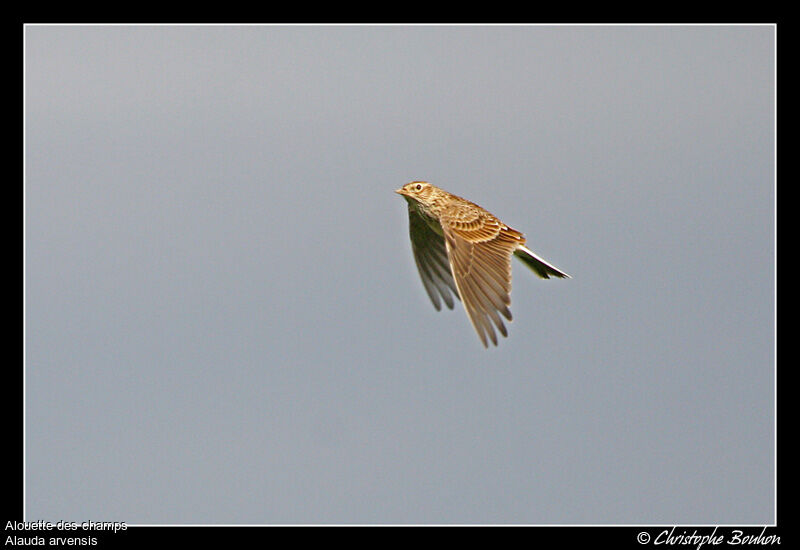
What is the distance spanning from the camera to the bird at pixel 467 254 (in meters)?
15.1

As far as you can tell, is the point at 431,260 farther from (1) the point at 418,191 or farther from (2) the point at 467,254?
(2) the point at 467,254

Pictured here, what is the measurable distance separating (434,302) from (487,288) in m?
3.74

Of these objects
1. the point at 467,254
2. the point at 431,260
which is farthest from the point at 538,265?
the point at 431,260

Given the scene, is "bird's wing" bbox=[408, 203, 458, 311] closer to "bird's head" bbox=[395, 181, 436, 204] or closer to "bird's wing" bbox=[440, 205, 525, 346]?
"bird's head" bbox=[395, 181, 436, 204]

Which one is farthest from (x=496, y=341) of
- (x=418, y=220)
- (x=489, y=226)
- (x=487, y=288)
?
(x=418, y=220)

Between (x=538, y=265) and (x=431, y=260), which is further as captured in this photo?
(x=431, y=260)

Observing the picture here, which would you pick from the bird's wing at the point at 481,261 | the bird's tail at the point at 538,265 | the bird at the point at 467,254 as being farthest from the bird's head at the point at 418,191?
the bird's tail at the point at 538,265

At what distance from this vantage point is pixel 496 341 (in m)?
14.3

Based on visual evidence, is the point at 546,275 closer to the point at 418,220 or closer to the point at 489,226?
the point at 489,226

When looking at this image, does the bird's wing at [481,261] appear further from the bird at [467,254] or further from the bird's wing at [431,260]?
the bird's wing at [431,260]

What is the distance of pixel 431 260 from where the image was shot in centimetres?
1944

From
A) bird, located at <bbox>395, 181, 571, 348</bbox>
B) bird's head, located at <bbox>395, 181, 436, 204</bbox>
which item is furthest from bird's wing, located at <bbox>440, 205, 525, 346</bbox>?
bird's head, located at <bbox>395, 181, 436, 204</bbox>

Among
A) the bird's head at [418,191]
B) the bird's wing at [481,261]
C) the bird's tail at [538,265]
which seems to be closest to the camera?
the bird's wing at [481,261]

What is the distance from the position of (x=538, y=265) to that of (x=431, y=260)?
2.20 metres
